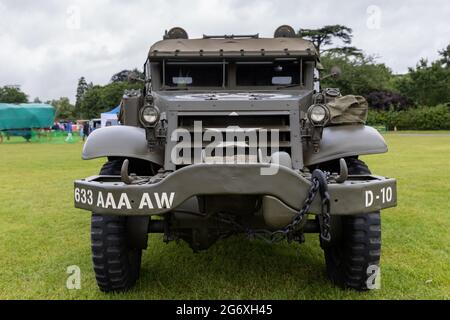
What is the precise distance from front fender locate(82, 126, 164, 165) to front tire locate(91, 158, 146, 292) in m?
0.47

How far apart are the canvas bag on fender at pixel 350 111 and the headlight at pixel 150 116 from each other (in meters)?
1.44

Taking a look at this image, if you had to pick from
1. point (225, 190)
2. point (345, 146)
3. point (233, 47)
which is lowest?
point (225, 190)

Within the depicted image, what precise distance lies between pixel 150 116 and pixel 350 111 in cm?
162

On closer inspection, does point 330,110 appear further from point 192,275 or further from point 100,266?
point 100,266

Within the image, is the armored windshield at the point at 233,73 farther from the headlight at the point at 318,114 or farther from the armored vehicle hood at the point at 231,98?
the headlight at the point at 318,114

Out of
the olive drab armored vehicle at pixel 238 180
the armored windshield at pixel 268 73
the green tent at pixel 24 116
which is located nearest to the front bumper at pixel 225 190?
the olive drab armored vehicle at pixel 238 180

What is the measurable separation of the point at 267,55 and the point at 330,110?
3.68 ft

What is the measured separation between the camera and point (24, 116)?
3334 centimetres

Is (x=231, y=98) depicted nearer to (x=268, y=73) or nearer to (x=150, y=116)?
(x=150, y=116)

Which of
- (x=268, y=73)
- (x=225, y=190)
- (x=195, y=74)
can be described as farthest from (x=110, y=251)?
(x=268, y=73)

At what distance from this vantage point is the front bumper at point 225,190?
2.98m

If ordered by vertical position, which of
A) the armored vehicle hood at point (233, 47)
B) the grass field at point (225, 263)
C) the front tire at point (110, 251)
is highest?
the armored vehicle hood at point (233, 47)

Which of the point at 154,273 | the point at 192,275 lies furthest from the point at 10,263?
the point at 192,275

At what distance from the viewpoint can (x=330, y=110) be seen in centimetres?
412
